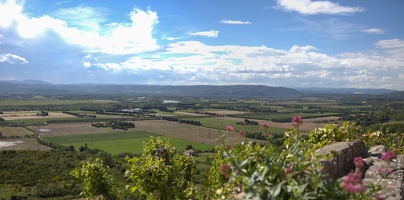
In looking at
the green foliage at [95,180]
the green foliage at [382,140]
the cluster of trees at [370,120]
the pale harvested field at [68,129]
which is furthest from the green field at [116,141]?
the green foliage at [382,140]

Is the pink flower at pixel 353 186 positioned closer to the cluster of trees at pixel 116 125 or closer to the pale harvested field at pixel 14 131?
the pale harvested field at pixel 14 131

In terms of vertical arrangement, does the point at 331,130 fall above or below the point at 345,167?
above

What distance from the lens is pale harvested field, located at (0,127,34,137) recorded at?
8231 centimetres

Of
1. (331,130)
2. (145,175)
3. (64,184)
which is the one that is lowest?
(64,184)

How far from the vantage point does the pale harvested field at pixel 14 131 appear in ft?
270

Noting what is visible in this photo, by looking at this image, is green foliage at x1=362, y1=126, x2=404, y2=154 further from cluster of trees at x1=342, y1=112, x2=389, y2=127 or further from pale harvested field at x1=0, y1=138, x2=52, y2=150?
pale harvested field at x1=0, y1=138, x2=52, y2=150

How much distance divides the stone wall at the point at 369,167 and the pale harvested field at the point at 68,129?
282 feet

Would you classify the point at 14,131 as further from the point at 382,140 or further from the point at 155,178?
the point at 382,140

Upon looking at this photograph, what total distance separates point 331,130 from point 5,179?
48442 mm

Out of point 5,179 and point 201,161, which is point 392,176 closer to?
point 201,161

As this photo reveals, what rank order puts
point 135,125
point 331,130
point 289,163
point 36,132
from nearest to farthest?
point 289,163, point 331,130, point 36,132, point 135,125

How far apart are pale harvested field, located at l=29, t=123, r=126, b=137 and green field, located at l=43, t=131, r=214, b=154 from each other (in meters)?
5.37

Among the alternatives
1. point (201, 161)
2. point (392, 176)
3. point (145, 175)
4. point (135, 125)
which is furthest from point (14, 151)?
point (392, 176)

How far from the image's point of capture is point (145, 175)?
7992mm
